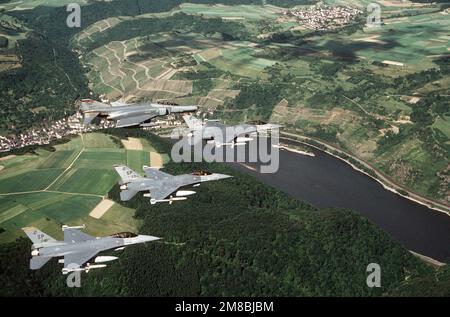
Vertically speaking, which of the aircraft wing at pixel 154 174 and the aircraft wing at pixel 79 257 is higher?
the aircraft wing at pixel 154 174

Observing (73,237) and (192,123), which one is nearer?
(192,123)

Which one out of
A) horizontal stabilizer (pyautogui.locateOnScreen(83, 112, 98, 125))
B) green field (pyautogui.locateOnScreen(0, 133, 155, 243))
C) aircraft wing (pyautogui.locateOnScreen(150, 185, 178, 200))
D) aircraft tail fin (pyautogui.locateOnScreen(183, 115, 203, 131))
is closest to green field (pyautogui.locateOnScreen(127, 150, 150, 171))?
green field (pyautogui.locateOnScreen(0, 133, 155, 243))

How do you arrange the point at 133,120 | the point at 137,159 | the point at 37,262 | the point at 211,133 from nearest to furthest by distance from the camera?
the point at 37,262
the point at 211,133
the point at 133,120
the point at 137,159

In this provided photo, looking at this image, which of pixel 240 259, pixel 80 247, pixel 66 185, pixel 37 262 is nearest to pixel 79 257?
pixel 80 247

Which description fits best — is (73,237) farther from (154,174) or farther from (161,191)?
(154,174)

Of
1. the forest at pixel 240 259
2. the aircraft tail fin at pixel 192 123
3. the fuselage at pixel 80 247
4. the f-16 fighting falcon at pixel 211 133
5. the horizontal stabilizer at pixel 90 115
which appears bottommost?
the forest at pixel 240 259

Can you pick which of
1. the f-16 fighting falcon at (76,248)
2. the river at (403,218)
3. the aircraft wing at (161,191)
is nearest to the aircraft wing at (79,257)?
the f-16 fighting falcon at (76,248)

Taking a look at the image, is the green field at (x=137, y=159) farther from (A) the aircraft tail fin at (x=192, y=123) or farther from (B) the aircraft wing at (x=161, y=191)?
(A) the aircraft tail fin at (x=192, y=123)

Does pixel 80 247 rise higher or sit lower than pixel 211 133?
lower
